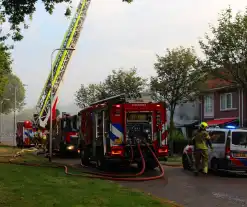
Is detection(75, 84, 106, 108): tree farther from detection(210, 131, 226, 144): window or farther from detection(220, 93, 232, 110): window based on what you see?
detection(210, 131, 226, 144): window

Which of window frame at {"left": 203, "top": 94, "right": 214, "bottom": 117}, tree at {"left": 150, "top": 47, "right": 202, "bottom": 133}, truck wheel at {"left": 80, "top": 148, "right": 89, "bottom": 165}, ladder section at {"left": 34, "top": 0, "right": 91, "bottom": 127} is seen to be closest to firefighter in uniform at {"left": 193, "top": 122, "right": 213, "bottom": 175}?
truck wheel at {"left": 80, "top": 148, "right": 89, "bottom": 165}

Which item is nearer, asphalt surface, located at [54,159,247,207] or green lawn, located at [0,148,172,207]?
green lawn, located at [0,148,172,207]

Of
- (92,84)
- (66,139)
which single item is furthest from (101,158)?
(92,84)

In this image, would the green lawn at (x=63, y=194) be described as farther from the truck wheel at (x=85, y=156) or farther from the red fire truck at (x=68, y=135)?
the red fire truck at (x=68, y=135)

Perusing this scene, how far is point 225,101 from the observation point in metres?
35.7

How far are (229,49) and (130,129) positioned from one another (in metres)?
10.1

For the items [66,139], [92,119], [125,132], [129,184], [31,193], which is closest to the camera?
[31,193]

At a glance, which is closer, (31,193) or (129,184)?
(31,193)

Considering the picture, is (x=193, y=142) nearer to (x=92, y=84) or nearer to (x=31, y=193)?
(x=31, y=193)

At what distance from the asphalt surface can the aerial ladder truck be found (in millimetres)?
16683

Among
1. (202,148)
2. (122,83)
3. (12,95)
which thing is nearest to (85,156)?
(202,148)

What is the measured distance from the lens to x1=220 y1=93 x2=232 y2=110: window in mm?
35138

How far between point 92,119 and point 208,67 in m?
9.63

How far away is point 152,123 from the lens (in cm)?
1458
